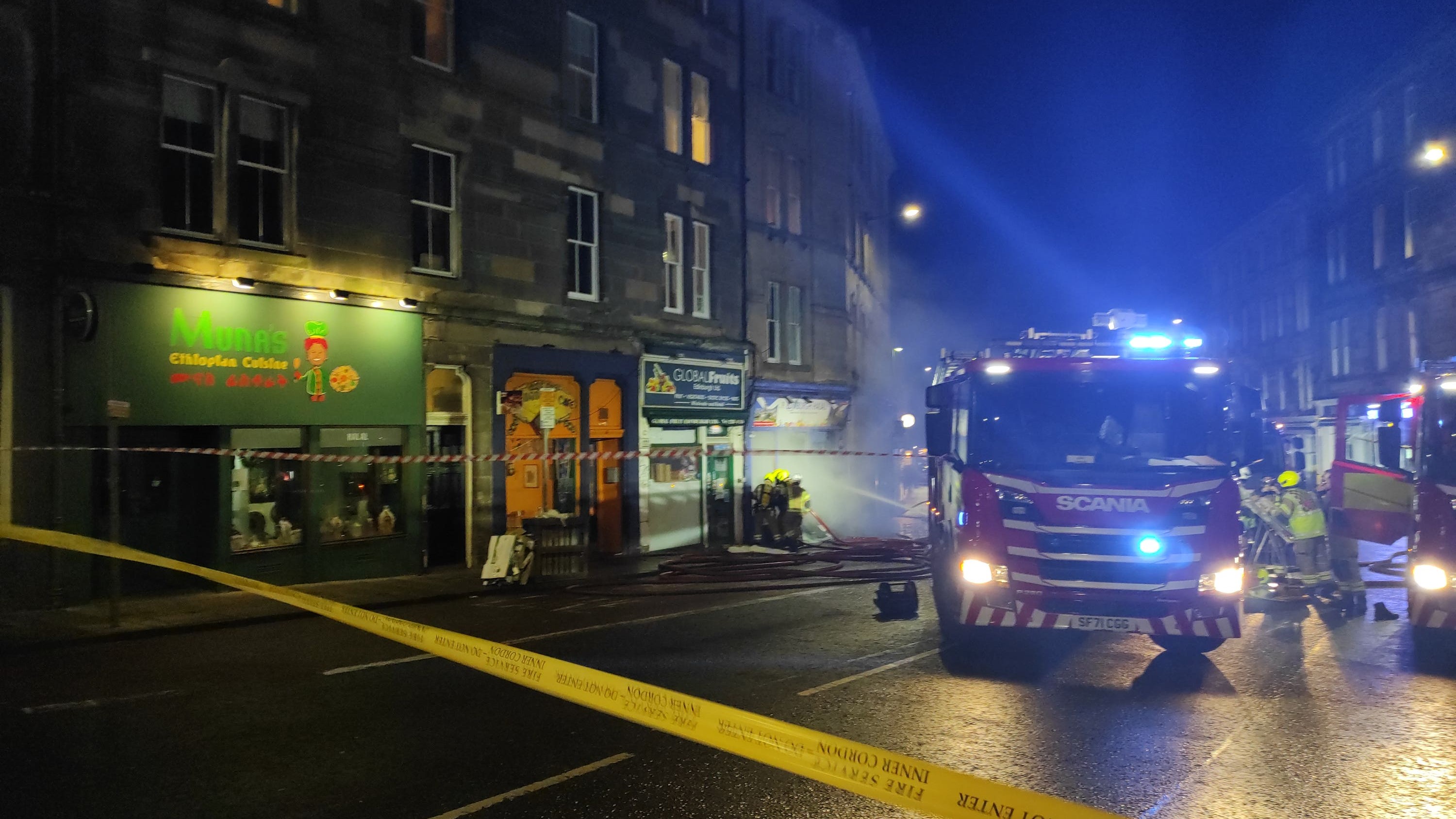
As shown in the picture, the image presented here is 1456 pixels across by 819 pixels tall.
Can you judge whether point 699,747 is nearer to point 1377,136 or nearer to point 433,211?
point 433,211

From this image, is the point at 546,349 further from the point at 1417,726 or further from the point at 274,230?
the point at 1417,726

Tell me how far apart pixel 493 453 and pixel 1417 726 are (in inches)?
523

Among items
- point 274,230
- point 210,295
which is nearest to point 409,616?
point 210,295

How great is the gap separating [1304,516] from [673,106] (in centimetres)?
1481

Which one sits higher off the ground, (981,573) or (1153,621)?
(981,573)

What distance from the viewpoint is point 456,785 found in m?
5.23

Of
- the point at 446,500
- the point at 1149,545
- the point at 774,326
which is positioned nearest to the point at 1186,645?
the point at 1149,545

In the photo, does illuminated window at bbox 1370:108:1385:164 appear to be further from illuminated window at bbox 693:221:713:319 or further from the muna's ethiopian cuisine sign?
the muna's ethiopian cuisine sign

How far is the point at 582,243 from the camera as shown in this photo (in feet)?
60.4

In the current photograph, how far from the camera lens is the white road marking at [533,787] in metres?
4.83

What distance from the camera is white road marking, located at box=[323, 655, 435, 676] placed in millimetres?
8039

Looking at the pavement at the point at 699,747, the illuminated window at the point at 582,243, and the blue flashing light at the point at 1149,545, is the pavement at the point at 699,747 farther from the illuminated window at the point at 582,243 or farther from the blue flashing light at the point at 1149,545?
the illuminated window at the point at 582,243

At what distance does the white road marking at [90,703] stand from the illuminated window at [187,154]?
748cm

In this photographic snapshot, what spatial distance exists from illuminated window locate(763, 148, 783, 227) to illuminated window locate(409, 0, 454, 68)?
9533 millimetres
